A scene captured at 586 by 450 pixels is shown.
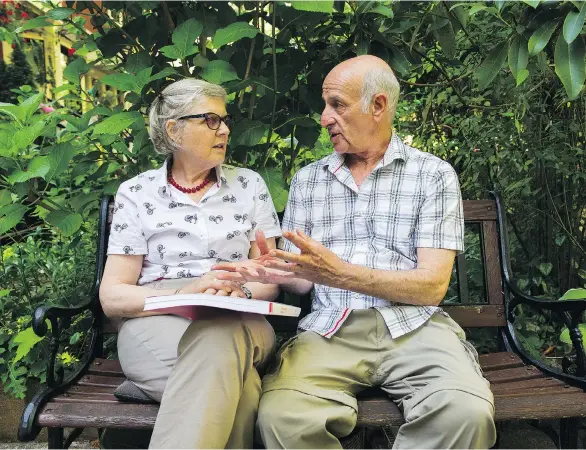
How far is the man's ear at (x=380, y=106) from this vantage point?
2588mm

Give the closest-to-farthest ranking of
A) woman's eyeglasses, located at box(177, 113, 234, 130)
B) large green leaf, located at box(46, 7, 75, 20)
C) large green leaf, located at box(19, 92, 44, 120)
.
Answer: woman's eyeglasses, located at box(177, 113, 234, 130) < large green leaf, located at box(19, 92, 44, 120) < large green leaf, located at box(46, 7, 75, 20)

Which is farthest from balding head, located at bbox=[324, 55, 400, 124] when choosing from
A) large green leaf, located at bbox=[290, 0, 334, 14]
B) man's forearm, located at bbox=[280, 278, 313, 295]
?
man's forearm, located at bbox=[280, 278, 313, 295]

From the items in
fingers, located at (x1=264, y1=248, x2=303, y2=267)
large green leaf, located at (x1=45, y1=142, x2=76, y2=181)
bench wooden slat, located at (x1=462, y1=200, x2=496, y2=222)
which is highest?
large green leaf, located at (x1=45, y1=142, x2=76, y2=181)

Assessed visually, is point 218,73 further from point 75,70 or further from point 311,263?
point 311,263

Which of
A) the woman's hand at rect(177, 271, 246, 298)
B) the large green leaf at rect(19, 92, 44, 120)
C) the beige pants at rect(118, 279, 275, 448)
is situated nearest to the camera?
the beige pants at rect(118, 279, 275, 448)

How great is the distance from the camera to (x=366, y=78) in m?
2.57

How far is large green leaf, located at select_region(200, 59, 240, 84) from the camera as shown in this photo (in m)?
2.64

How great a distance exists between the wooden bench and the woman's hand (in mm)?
417

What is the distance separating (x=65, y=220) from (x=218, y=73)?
2.94 feet

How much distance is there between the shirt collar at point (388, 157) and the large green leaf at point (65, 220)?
107 centimetres

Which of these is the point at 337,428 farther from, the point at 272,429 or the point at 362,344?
the point at 362,344

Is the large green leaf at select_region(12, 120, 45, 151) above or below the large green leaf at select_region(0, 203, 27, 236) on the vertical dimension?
above

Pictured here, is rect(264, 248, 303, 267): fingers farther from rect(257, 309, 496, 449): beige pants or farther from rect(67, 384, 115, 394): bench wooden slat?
rect(67, 384, 115, 394): bench wooden slat

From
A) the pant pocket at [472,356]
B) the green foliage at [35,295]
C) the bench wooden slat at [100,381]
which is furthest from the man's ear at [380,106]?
the green foliage at [35,295]
